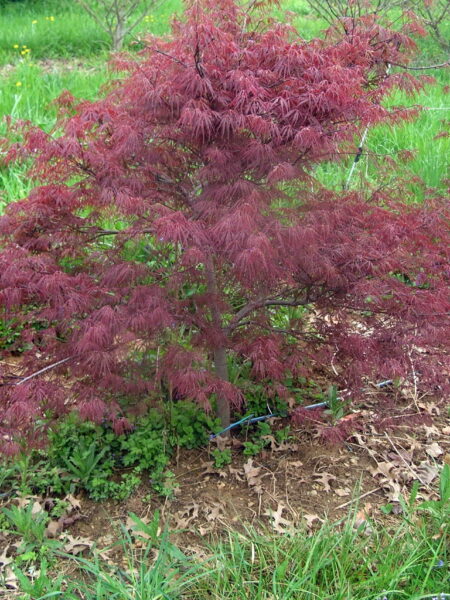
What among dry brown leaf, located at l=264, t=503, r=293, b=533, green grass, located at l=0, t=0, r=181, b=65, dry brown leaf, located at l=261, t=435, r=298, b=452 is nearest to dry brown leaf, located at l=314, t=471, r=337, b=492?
dry brown leaf, located at l=261, t=435, r=298, b=452

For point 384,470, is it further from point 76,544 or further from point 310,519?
point 76,544

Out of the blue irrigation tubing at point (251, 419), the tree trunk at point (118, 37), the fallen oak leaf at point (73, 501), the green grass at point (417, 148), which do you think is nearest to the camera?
the fallen oak leaf at point (73, 501)

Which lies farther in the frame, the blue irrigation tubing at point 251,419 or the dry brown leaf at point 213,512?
the blue irrigation tubing at point 251,419

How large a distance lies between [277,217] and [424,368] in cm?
100

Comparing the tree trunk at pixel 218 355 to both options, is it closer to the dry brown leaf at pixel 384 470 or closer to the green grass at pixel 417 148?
the dry brown leaf at pixel 384 470

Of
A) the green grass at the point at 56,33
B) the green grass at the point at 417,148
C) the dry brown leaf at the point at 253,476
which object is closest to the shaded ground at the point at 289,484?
the dry brown leaf at the point at 253,476

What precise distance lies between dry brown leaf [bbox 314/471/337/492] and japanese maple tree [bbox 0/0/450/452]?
1.59 feet

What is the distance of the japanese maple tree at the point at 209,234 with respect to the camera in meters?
2.27

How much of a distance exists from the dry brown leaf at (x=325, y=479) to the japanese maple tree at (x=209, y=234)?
486mm

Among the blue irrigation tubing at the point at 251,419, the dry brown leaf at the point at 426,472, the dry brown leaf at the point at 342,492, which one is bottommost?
the dry brown leaf at the point at 426,472

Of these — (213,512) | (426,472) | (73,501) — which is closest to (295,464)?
(213,512)

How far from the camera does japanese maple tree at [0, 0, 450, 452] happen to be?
227cm

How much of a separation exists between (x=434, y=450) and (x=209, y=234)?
6.09ft

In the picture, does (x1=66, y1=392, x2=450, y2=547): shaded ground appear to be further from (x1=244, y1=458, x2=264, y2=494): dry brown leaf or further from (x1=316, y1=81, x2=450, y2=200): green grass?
(x1=316, y1=81, x2=450, y2=200): green grass
